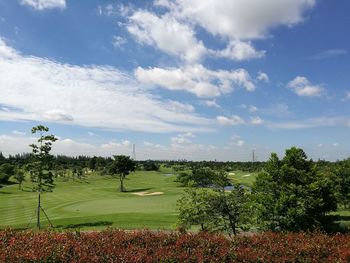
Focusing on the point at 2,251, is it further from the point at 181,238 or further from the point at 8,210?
the point at 8,210

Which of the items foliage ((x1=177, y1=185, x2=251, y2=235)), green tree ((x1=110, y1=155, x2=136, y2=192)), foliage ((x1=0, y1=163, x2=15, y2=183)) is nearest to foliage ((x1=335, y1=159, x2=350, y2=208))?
foliage ((x1=177, y1=185, x2=251, y2=235))

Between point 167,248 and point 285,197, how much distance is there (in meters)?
12.5

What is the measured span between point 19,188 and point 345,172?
7301cm

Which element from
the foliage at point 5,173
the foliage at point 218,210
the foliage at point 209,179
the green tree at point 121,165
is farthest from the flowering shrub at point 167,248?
the foliage at point 5,173

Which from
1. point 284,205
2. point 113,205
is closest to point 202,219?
point 284,205

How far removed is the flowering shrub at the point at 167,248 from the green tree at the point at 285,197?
9.58 metres

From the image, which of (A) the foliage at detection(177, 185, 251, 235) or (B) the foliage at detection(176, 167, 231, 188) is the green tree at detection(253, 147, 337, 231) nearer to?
(A) the foliage at detection(177, 185, 251, 235)

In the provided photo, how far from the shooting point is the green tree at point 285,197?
2066 cm

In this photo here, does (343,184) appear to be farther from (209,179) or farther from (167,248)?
(167,248)

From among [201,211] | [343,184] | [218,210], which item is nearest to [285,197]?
[218,210]

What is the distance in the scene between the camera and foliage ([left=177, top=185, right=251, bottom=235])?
19125mm

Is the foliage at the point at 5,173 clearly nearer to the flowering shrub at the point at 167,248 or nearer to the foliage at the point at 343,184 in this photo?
the foliage at the point at 343,184

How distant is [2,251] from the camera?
31.3 ft

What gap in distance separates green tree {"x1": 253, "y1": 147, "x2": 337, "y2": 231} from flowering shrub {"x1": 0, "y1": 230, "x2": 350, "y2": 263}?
31.4ft
